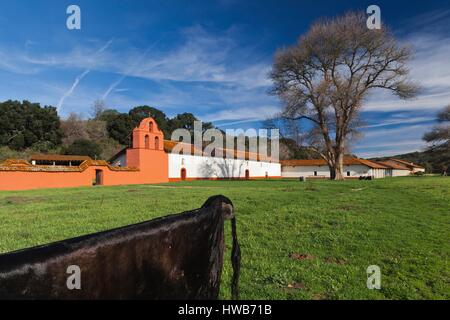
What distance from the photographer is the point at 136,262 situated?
5.44 feet

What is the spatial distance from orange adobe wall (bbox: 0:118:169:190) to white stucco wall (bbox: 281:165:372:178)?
43443mm

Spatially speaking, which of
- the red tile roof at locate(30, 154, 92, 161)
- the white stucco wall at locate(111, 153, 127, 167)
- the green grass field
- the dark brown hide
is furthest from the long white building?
the dark brown hide

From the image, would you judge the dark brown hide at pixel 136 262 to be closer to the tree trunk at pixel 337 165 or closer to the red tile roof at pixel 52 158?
the tree trunk at pixel 337 165

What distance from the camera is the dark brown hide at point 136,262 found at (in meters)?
1.29

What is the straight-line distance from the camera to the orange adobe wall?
27.3m

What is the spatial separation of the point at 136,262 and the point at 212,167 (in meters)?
52.2

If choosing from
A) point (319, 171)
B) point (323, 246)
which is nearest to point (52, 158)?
point (323, 246)

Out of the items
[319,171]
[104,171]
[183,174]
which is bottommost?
[183,174]

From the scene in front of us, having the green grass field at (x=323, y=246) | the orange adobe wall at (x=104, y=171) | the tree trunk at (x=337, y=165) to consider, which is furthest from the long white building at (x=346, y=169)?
the green grass field at (x=323, y=246)

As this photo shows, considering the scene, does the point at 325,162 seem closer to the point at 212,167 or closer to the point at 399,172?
the point at 399,172

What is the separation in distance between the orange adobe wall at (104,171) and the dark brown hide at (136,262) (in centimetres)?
3030

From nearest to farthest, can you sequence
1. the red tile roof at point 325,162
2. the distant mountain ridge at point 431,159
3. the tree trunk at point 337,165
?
the tree trunk at point 337,165 < the distant mountain ridge at point 431,159 < the red tile roof at point 325,162

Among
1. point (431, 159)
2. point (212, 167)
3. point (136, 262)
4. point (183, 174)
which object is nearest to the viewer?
point (136, 262)

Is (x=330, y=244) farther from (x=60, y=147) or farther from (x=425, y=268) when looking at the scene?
(x=60, y=147)
